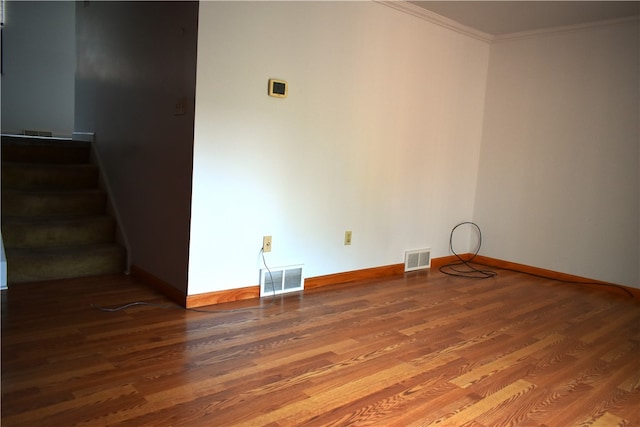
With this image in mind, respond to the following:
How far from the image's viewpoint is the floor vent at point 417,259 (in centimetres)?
430

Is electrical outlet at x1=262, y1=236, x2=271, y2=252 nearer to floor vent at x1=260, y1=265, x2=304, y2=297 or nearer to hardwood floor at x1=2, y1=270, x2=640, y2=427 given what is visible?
floor vent at x1=260, y1=265, x2=304, y2=297

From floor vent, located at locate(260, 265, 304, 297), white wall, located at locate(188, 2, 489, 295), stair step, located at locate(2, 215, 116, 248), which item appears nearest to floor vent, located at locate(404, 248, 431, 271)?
white wall, located at locate(188, 2, 489, 295)

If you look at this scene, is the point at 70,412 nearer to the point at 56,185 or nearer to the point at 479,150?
the point at 56,185

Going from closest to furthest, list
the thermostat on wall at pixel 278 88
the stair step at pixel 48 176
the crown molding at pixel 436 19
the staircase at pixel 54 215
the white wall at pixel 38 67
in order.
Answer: the thermostat on wall at pixel 278 88 → the staircase at pixel 54 215 → the crown molding at pixel 436 19 → the stair step at pixel 48 176 → the white wall at pixel 38 67

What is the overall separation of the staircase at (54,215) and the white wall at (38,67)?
1640mm

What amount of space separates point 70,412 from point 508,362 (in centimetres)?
196

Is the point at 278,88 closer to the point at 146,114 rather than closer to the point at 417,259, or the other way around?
the point at 146,114

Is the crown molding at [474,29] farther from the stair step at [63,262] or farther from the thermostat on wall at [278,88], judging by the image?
the stair step at [63,262]

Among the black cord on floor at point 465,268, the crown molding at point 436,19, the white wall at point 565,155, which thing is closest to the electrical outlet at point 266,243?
the black cord on floor at point 465,268

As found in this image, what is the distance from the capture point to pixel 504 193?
468cm

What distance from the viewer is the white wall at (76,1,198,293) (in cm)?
297

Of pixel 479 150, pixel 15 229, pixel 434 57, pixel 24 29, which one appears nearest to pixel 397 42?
pixel 434 57

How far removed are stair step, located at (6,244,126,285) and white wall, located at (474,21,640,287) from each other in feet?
11.1

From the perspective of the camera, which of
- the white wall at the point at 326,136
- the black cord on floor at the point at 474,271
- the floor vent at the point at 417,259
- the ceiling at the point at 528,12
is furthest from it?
the floor vent at the point at 417,259
